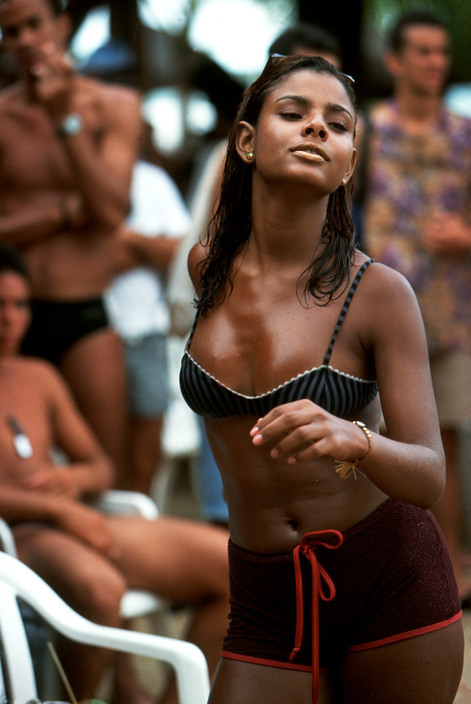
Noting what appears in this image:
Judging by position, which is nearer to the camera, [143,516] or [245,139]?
[245,139]

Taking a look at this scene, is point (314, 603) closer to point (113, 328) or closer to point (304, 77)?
point (304, 77)

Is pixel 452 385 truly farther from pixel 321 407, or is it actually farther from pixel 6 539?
pixel 321 407

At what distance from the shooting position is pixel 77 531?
10.9 feet

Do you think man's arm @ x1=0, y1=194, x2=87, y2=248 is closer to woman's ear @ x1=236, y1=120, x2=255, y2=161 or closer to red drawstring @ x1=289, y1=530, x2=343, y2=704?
woman's ear @ x1=236, y1=120, x2=255, y2=161

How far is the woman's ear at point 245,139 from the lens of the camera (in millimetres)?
2080

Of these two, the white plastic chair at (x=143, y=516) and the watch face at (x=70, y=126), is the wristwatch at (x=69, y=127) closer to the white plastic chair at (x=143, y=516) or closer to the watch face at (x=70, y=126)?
the watch face at (x=70, y=126)

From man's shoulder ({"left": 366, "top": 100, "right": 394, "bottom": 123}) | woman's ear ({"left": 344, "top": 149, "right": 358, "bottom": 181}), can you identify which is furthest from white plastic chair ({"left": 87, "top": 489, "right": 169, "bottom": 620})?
man's shoulder ({"left": 366, "top": 100, "right": 394, "bottom": 123})

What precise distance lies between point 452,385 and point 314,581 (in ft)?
8.95

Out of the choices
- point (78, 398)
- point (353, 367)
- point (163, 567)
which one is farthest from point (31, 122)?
point (353, 367)

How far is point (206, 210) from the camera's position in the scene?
387 centimetres

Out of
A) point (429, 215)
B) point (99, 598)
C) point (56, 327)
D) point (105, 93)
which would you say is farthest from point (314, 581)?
point (105, 93)

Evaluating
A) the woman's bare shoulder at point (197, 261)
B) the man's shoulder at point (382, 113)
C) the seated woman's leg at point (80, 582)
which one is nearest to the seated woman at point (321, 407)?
the woman's bare shoulder at point (197, 261)

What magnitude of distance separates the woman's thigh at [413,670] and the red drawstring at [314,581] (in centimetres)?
9

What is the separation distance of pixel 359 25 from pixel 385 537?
13.4ft
